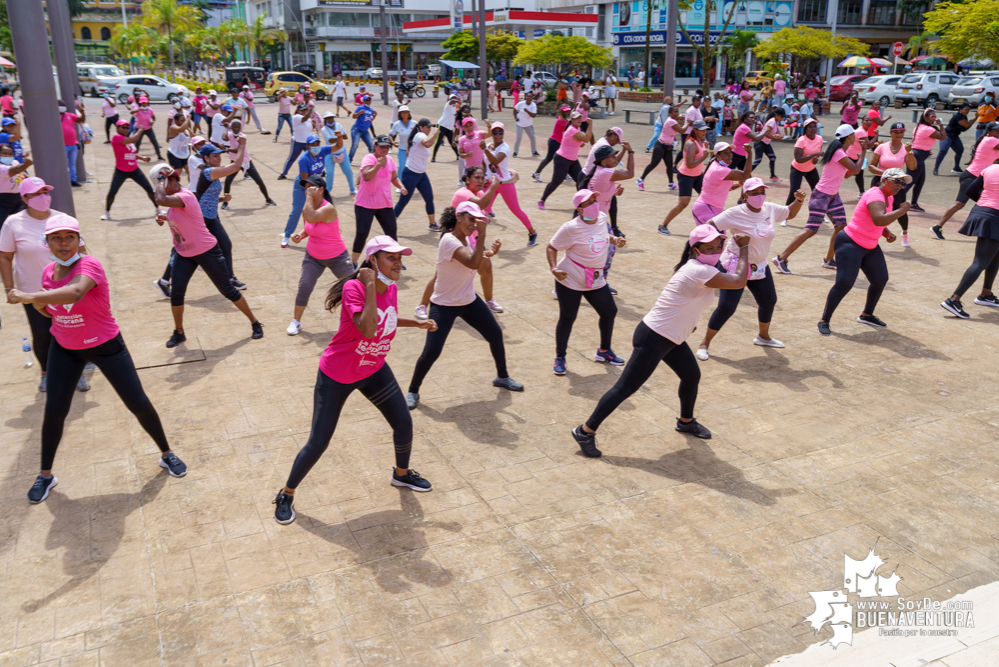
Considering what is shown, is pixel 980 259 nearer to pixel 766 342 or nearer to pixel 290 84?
pixel 766 342

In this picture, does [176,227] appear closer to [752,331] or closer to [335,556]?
[335,556]

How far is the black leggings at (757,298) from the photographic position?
7.71 metres

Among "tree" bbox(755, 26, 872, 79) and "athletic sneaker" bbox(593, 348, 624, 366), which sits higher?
"tree" bbox(755, 26, 872, 79)

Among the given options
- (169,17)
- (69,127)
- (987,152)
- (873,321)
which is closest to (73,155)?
(69,127)

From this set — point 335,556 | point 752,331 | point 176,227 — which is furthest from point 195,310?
point 752,331

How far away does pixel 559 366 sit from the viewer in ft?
24.5

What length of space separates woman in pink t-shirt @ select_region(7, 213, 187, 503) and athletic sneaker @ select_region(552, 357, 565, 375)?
3498mm

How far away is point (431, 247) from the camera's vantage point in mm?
12062

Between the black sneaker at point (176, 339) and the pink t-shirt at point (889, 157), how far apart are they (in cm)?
995

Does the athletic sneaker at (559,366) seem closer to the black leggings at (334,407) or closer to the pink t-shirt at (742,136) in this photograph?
the black leggings at (334,407)

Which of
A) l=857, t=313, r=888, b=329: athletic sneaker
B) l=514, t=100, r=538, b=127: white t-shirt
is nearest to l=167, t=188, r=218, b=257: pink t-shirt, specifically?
l=857, t=313, r=888, b=329: athletic sneaker

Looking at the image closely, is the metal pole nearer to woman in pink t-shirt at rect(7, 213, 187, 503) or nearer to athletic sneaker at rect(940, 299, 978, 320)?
woman in pink t-shirt at rect(7, 213, 187, 503)

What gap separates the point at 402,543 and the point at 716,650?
6.26ft

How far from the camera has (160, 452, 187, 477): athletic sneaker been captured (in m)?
5.55
